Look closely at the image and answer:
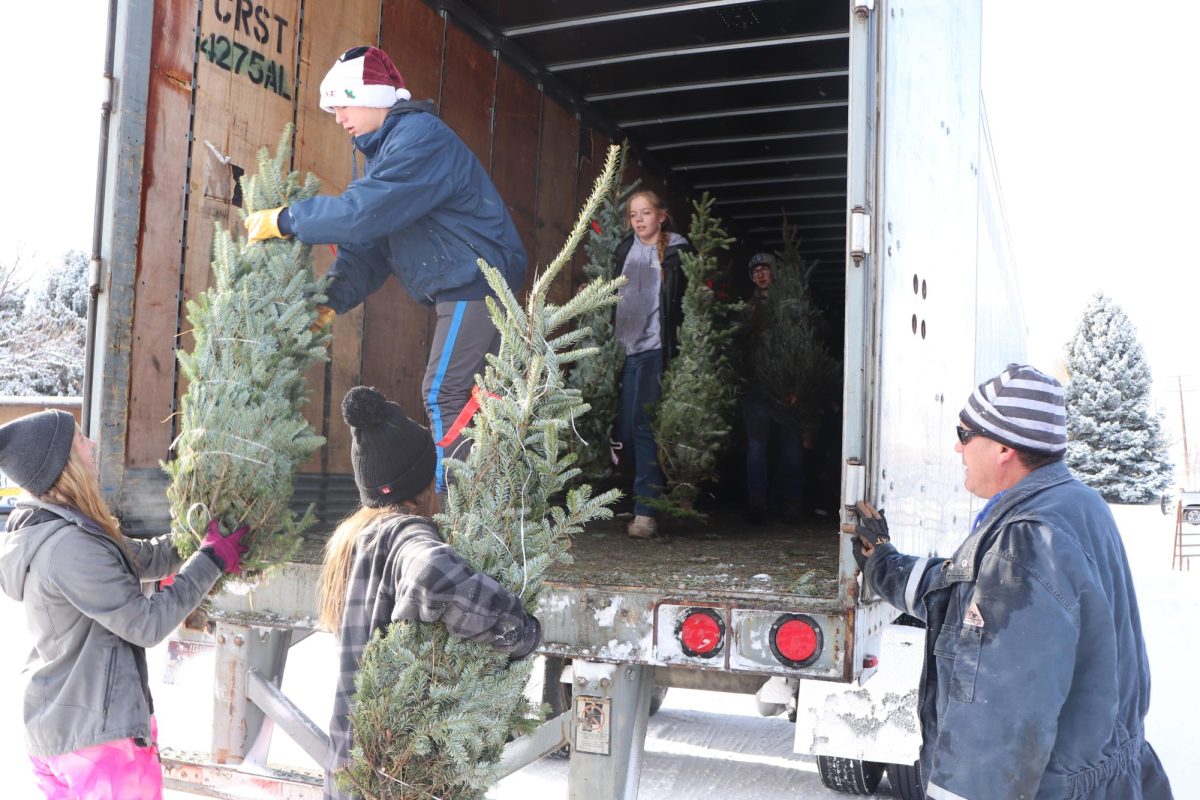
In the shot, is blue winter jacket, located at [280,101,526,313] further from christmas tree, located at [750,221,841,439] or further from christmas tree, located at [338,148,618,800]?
christmas tree, located at [750,221,841,439]

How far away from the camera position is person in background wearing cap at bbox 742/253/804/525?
7.03 m

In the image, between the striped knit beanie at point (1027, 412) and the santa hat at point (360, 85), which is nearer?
the striped knit beanie at point (1027, 412)

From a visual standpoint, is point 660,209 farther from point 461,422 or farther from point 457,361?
point 461,422

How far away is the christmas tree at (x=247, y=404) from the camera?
3281mm

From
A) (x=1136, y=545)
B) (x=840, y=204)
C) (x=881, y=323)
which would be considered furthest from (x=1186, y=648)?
(x=1136, y=545)

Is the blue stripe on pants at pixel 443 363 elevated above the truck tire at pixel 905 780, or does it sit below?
above

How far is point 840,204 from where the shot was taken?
9195 millimetres

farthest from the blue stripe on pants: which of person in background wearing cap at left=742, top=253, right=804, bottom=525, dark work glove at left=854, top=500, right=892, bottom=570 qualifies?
person in background wearing cap at left=742, top=253, right=804, bottom=525

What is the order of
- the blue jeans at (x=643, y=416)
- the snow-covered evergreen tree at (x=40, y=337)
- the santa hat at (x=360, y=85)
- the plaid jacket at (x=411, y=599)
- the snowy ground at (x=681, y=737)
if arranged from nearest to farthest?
the plaid jacket at (x=411, y=599), the santa hat at (x=360, y=85), the snowy ground at (x=681, y=737), the blue jeans at (x=643, y=416), the snow-covered evergreen tree at (x=40, y=337)

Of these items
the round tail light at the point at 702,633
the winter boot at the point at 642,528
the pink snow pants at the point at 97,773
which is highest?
the winter boot at the point at 642,528

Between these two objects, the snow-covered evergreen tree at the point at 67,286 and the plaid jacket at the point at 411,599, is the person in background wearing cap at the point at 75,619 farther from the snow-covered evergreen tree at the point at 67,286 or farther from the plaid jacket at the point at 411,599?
Result: the snow-covered evergreen tree at the point at 67,286

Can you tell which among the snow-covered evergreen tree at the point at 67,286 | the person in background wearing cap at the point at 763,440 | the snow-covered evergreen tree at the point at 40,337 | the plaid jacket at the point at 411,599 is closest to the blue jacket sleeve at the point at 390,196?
the plaid jacket at the point at 411,599

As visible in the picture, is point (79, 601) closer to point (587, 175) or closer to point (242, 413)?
point (242, 413)

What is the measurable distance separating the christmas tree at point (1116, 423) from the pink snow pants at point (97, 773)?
3637 centimetres
